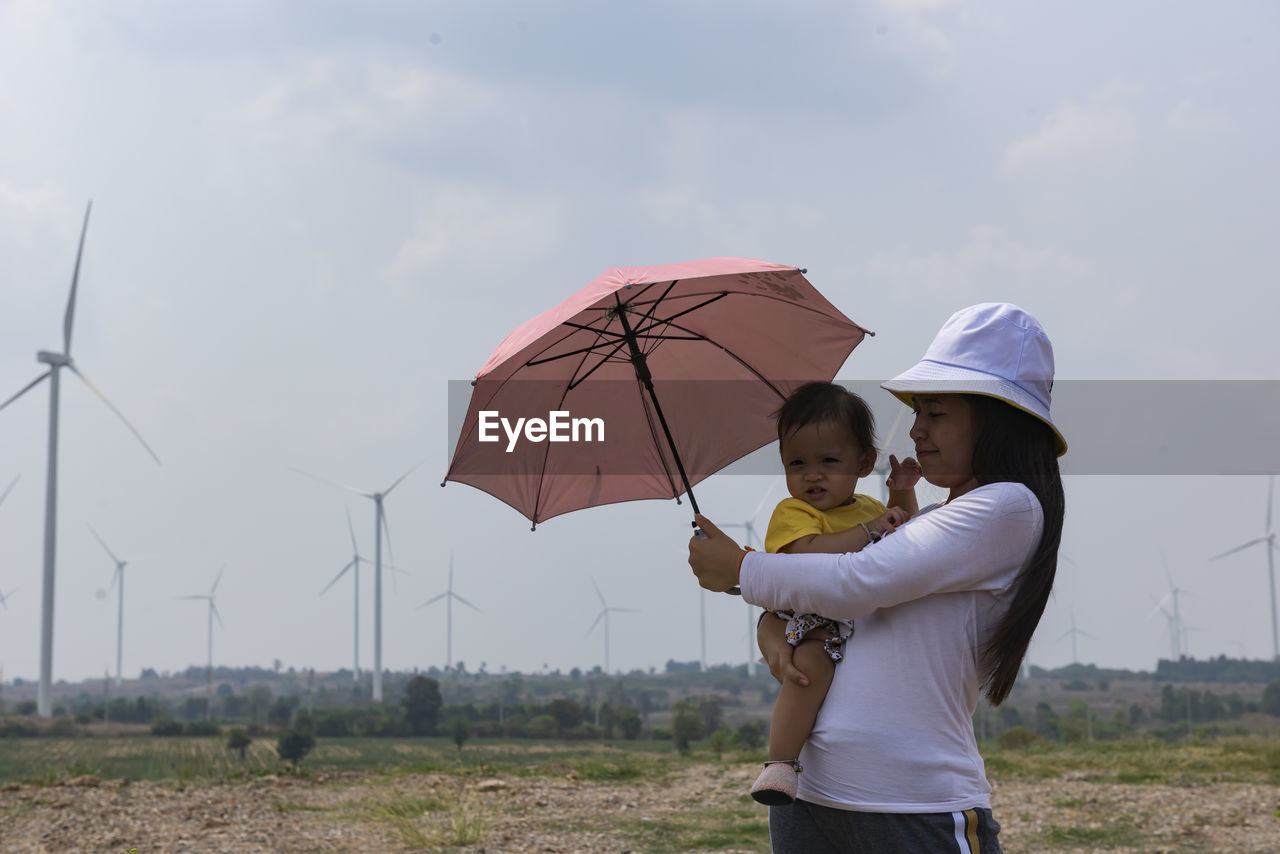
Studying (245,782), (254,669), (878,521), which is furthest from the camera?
(254,669)

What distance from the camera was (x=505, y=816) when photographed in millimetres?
14359

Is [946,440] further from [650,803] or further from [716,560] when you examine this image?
[650,803]

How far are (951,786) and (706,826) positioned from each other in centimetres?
1154

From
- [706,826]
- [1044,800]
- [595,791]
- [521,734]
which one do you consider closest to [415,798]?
[595,791]

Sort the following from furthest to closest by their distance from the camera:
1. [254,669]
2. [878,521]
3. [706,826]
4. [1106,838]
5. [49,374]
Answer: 1. [254,669]
2. [49,374]
3. [706,826]
4. [1106,838]
5. [878,521]

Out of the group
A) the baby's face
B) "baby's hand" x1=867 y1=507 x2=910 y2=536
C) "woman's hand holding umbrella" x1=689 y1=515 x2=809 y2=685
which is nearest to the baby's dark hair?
the baby's face

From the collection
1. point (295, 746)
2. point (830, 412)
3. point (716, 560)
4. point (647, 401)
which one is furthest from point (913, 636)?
point (295, 746)

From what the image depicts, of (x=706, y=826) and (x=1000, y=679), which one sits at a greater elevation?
(x=1000, y=679)

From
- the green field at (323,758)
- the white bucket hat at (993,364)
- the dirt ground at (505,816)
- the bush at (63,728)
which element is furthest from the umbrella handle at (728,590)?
the bush at (63,728)

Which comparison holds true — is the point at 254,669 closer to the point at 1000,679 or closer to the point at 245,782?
the point at 245,782

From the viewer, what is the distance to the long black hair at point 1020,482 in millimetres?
2883

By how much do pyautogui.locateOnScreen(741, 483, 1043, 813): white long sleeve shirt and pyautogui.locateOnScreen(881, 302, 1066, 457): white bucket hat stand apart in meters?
0.27

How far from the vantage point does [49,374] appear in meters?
46.1

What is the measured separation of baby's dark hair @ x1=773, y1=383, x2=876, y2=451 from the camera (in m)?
3.58
